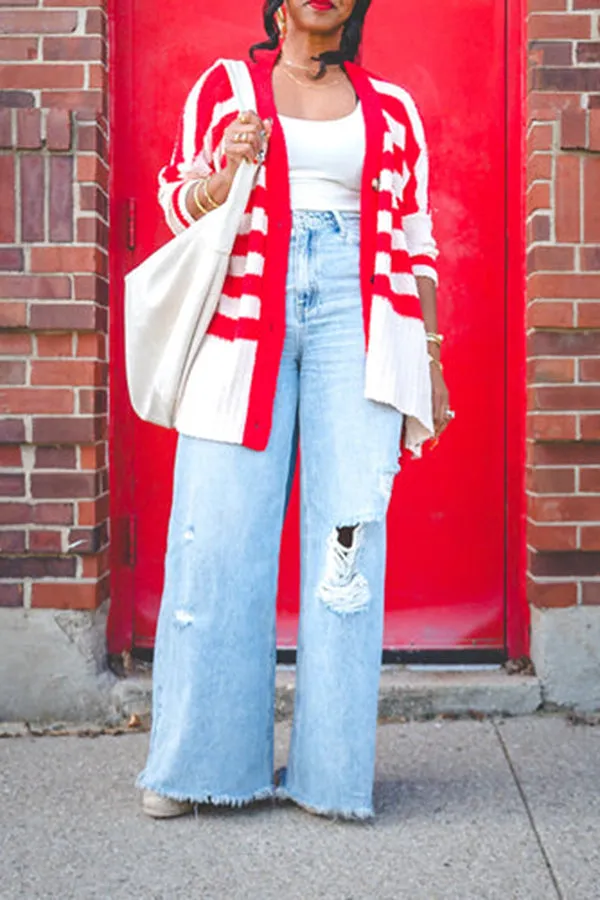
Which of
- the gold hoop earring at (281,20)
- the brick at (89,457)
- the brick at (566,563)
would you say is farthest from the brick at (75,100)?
the brick at (566,563)

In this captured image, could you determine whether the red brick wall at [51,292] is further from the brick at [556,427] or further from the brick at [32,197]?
the brick at [556,427]

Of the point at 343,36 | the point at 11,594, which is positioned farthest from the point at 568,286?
the point at 11,594

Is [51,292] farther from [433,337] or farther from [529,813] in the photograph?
[529,813]

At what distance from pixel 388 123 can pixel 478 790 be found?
1.68m

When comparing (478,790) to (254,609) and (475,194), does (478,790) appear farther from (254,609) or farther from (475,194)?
(475,194)

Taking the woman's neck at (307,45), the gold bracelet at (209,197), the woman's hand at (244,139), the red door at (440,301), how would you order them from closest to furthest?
the woman's hand at (244,139) → the gold bracelet at (209,197) → the woman's neck at (307,45) → the red door at (440,301)

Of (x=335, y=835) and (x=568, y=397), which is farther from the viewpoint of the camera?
(x=568, y=397)

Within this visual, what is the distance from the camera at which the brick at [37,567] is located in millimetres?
3455

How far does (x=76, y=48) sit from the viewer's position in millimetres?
3430

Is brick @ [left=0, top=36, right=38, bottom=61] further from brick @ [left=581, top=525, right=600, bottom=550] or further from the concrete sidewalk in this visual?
brick @ [left=581, top=525, right=600, bottom=550]

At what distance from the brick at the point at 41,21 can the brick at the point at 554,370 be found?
1811 mm

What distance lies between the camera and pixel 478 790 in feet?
9.21

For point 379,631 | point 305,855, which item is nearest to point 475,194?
point 379,631

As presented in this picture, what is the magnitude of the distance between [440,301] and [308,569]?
137cm
